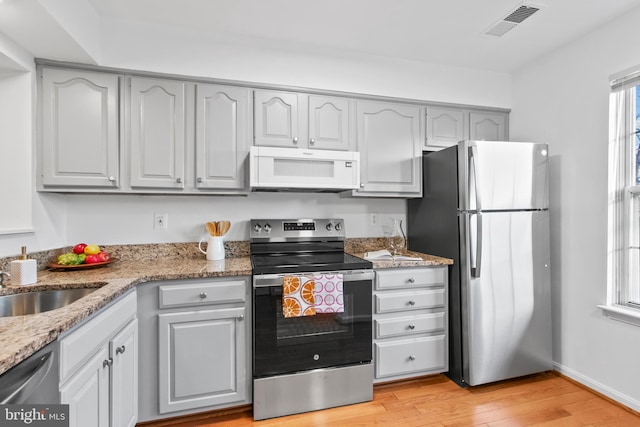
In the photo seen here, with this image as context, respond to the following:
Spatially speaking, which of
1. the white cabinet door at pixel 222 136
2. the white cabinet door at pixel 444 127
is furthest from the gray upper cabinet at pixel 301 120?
the white cabinet door at pixel 444 127

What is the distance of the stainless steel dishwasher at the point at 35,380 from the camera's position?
0.83m

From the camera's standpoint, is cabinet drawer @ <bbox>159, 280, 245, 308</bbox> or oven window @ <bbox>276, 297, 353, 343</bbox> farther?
oven window @ <bbox>276, 297, 353, 343</bbox>

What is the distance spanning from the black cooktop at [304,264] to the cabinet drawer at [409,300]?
0.29 m

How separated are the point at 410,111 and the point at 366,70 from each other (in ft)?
1.58

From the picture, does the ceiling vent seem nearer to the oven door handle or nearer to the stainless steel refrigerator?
the stainless steel refrigerator

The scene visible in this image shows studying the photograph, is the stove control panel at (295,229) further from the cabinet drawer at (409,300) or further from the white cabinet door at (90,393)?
the white cabinet door at (90,393)

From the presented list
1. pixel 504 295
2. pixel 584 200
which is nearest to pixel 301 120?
pixel 504 295

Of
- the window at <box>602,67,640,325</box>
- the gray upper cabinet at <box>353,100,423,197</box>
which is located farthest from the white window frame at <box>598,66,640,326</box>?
the gray upper cabinet at <box>353,100,423,197</box>

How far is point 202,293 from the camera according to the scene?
73.6 inches

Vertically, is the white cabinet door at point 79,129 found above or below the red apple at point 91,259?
above

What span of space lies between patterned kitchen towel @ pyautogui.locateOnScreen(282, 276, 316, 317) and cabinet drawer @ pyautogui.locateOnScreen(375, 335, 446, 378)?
61 cm

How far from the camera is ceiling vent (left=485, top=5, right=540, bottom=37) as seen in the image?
6.52ft

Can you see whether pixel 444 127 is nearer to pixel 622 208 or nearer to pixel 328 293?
pixel 622 208

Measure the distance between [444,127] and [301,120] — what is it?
1226mm
